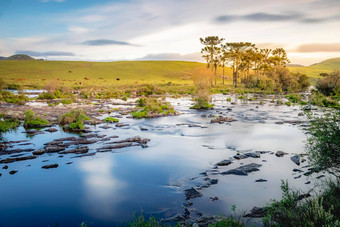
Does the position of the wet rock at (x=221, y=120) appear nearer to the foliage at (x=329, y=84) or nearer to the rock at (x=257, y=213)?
the rock at (x=257, y=213)

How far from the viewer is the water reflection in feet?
36.2

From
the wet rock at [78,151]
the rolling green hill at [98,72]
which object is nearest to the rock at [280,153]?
the wet rock at [78,151]

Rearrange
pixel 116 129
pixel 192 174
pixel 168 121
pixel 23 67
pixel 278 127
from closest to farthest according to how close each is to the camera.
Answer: pixel 192 174
pixel 116 129
pixel 278 127
pixel 168 121
pixel 23 67

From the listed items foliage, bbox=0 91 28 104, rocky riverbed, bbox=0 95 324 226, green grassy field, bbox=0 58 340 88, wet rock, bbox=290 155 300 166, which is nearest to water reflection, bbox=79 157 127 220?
rocky riverbed, bbox=0 95 324 226

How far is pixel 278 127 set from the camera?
89.4 feet

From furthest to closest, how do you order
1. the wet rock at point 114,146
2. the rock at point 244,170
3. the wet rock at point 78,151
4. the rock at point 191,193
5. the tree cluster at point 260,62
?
the tree cluster at point 260,62, the wet rock at point 114,146, the wet rock at point 78,151, the rock at point 244,170, the rock at point 191,193

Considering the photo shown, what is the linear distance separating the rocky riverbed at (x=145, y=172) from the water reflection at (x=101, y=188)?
0.04 metres

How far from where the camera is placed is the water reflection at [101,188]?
1103cm

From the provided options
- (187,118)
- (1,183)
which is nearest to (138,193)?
(1,183)

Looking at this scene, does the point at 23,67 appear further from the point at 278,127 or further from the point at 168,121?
the point at 278,127

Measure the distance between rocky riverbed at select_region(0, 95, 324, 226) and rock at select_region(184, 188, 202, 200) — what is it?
Result: 5 centimetres

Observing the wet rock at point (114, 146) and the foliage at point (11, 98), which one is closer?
the wet rock at point (114, 146)

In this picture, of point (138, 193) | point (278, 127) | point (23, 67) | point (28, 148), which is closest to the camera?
point (138, 193)

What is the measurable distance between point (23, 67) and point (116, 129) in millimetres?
125742
